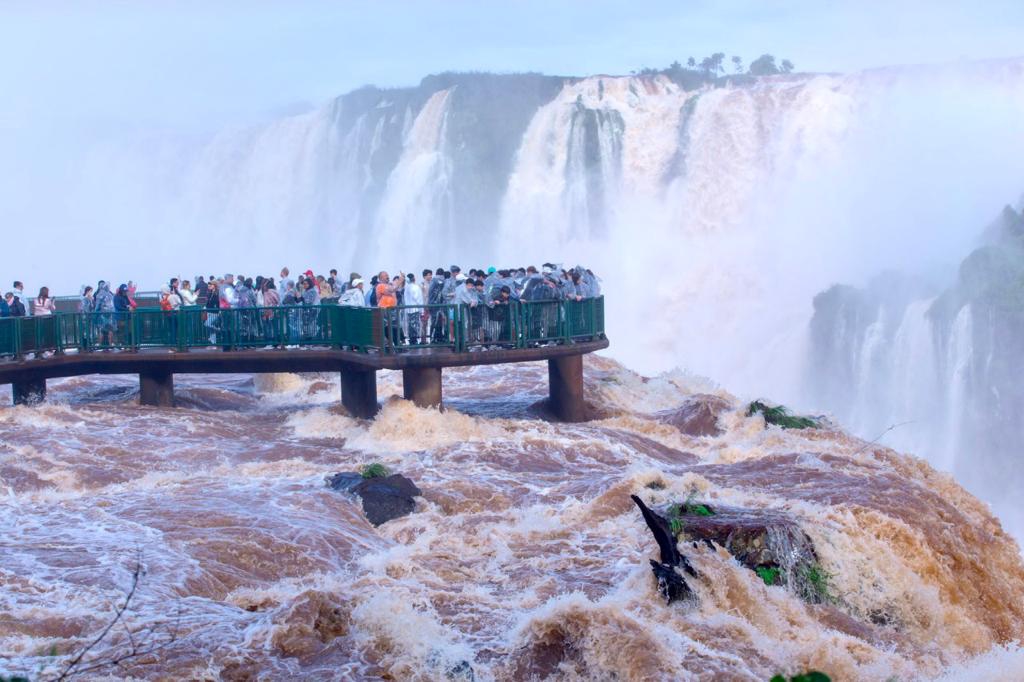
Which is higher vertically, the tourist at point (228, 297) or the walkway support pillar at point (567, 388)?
the tourist at point (228, 297)

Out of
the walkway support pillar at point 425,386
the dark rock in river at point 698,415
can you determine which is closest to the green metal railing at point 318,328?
the walkway support pillar at point 425,386

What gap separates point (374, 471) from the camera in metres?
13.9

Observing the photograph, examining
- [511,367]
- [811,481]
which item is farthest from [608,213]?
[811,481]

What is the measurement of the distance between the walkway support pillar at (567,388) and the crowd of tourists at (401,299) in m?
0.98

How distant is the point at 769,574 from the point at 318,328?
8.38 metres

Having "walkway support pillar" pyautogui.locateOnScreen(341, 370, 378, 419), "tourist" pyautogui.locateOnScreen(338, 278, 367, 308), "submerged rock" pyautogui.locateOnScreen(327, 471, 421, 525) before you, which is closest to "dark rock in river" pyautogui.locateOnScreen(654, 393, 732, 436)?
"walkway support pillar" pyautogui.locateOnScreen(341, 370, 378, 419)

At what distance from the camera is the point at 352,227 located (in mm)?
45312

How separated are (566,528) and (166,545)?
3610mm

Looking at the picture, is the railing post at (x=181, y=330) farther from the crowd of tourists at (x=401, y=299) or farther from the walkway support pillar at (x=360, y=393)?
the walkway support pillar at (x=360, y=393)

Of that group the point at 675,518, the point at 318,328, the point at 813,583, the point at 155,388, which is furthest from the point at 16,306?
the point at 813,583

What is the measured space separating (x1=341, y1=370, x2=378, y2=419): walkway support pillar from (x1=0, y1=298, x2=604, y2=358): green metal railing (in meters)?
Result: 0.69

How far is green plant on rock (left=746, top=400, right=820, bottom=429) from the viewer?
57.8ft

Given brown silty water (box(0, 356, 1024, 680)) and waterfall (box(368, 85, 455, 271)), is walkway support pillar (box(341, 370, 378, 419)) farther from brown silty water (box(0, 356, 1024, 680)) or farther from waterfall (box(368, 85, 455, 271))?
waterfall (box(368, 85, 455, 271))

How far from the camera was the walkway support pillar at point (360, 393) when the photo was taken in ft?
57.8
